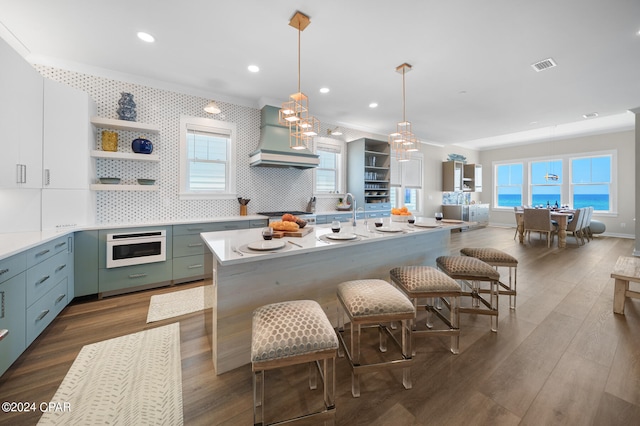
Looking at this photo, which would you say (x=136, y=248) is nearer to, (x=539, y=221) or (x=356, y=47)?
(x=356, y=47)

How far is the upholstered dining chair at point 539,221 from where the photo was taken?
5867 millimetres

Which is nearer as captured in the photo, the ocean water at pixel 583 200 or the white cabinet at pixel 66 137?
the white cabinet at pixel 66 137

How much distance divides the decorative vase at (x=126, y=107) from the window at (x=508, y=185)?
10957 mm

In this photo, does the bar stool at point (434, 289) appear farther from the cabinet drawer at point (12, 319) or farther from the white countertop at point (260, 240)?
the cabinet drawer at point (12, 319)

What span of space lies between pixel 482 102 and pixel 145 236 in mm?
5803

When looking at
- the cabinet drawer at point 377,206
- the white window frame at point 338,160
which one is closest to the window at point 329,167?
the white window frame at point 338,160

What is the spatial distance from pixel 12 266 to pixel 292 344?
2.11 metres

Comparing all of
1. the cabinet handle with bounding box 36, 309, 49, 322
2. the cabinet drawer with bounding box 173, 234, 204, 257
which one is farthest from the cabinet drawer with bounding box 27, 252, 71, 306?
the cabinet drawer with bounding box 173, 234, 204, 257

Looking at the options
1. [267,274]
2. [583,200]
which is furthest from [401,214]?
[583,200]

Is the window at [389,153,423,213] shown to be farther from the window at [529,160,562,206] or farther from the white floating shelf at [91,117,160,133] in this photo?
the white floating shelf at [91,117,160,133]

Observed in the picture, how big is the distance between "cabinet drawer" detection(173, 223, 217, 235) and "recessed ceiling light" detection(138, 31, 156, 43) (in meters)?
2.15

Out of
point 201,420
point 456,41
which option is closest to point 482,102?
point 456,41

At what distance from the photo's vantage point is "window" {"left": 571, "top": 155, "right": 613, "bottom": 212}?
7.05 meters

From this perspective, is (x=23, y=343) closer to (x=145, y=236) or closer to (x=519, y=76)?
(x=145, y=236)
